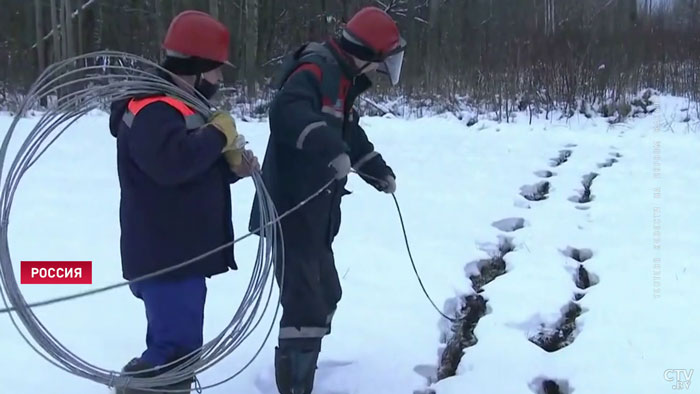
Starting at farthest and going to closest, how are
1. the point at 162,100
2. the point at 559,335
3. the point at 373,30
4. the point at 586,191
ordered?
1. the point at 586,191
2. the point at 559,335
3. the point at 373,30
4. the point at 162,100

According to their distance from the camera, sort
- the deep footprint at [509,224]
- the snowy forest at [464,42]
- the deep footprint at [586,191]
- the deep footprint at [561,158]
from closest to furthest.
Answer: the deep footprint at [509,224]
the deep footprint at [586,191]
the deep footprint at [561,158]
the snowy forest at [464,42]

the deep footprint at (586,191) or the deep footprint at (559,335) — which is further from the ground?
the deep footprint at (586,191)

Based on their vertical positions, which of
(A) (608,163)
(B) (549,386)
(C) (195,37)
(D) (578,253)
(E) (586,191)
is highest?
(C) (195,37)

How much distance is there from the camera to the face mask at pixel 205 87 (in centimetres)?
224

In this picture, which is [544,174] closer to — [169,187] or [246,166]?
[246,166]

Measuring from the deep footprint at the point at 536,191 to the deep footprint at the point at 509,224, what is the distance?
2.26ft

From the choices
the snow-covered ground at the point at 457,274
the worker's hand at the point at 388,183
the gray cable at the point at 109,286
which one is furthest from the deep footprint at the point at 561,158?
the gray cable at the point at 109,286

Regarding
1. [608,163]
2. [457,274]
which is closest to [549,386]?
[457,274]

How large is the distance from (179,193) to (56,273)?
1775 millimetres

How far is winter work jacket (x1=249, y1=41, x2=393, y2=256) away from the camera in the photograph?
7.75 ft

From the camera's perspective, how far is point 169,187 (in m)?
2.11

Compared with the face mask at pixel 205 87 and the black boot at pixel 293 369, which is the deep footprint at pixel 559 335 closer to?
the black boot at pixel 293 369

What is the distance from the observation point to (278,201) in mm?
2541

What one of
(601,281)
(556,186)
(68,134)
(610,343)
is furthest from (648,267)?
(68,134)
